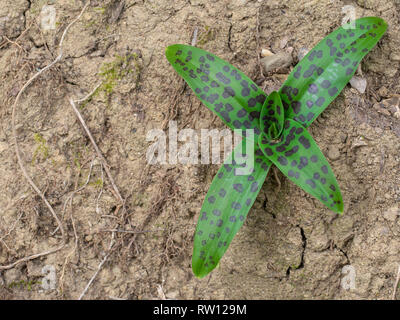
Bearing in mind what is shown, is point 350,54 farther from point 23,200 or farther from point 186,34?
point 23,200

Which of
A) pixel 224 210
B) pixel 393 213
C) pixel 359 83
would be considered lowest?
pixel 393 213

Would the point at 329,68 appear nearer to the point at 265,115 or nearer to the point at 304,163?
the point at 265,115

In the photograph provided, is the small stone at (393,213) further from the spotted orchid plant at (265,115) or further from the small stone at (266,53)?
the small stone at (266,53)

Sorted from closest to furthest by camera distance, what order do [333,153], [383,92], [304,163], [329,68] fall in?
1. [304,163]
2. [329,68]
3. [333,153]
4. [383,92]

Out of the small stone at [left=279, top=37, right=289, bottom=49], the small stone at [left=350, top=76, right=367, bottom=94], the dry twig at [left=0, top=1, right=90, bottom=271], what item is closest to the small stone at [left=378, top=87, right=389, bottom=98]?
A: the small stone at [left=350, top=76, right=367, bottom=94]

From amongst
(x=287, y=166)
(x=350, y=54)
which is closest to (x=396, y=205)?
(x=287, y=166)

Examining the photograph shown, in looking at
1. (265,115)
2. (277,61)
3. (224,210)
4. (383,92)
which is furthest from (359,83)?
(224,210)

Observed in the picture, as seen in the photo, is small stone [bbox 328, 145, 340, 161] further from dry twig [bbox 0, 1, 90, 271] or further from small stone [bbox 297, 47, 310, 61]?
dry twig [bbox 0, 1, 90, 271]
